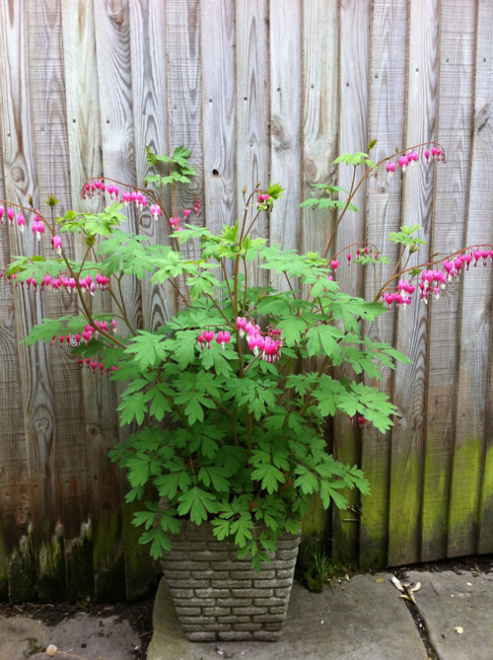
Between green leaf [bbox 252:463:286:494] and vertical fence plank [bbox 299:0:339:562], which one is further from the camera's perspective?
vertical fence plank [bbox 299:0:339:562]

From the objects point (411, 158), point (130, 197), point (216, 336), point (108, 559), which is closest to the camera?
point (216, 336)

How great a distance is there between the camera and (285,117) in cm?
244

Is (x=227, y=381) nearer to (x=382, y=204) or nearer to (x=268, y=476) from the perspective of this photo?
(x=268, y=476)

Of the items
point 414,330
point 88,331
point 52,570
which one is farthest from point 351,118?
point 52,570

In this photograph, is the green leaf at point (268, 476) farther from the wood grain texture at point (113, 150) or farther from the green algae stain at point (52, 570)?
the green algae stain at point (52, 570)

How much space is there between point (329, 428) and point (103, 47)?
1936mm

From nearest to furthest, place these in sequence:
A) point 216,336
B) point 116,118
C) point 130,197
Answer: point 216,336
point 130,197
point 116,118

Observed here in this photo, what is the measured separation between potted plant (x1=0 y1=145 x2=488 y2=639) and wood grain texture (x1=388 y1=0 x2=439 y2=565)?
1.21 ft

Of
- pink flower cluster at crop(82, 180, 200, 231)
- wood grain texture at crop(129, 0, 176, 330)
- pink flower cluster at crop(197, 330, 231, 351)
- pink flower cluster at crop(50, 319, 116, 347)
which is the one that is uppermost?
wood grain texture at crop(129, 0, 176, 330)

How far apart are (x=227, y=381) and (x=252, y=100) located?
123cm

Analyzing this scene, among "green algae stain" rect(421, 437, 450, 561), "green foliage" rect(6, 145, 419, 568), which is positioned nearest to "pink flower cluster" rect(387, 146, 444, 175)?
"green foliage" rect(6, 145, 419, 568)

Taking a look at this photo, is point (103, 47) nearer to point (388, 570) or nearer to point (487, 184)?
point (487, 184)

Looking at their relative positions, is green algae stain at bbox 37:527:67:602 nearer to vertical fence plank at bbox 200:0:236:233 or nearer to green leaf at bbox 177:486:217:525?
green leaf at bbox 177:486:217:525

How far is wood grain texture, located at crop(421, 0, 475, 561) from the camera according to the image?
8.19ft
